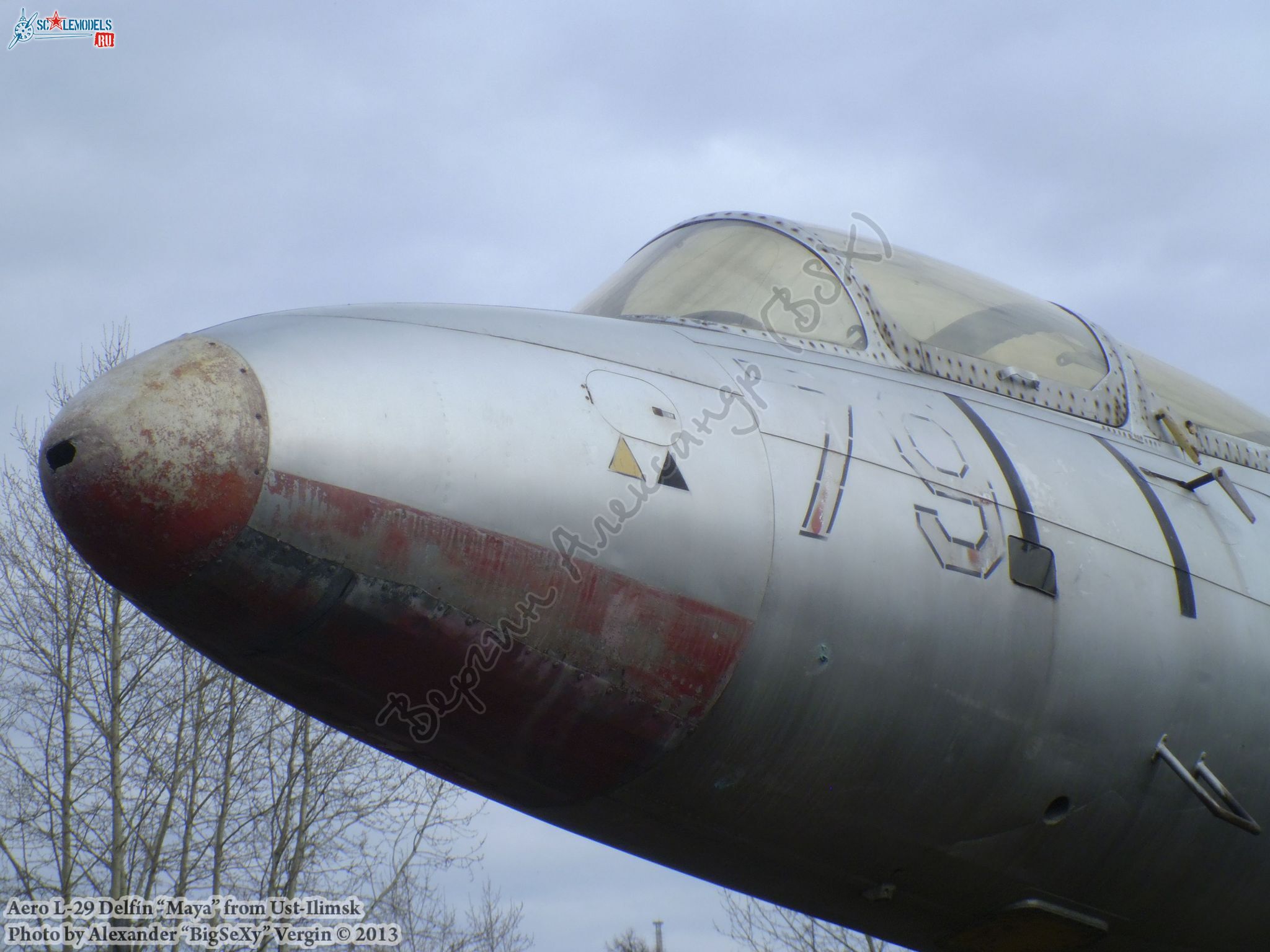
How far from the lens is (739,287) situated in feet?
16.3

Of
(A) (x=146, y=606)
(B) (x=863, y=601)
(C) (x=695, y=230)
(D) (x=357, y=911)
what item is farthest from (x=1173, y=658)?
(D) (x=357, y=911)

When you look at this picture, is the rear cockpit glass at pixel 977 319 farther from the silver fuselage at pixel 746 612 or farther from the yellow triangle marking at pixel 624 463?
the yellow triangle marking at pixel 624 463


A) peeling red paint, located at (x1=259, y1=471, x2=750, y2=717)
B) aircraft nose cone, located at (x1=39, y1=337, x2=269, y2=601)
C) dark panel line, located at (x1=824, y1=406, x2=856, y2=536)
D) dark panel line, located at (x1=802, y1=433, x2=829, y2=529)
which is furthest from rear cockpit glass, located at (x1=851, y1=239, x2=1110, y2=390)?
aircraft nose cone, located at (x1=39, y1=337, x2=269, y2=601)

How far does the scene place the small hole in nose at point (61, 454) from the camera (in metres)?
3.26

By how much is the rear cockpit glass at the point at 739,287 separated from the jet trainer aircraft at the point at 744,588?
0.07 ft

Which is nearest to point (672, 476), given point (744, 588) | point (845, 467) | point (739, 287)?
point (744, 588)

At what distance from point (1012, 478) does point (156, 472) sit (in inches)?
107

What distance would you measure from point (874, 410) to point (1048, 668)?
1.00 meters

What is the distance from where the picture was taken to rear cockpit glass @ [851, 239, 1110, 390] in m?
5.04

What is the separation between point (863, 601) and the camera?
382 centimetres

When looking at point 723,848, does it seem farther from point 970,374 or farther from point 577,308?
point 577,308

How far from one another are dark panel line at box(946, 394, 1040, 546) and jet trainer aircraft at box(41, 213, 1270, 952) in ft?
0.08

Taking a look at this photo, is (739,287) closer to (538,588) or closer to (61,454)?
(538,588)

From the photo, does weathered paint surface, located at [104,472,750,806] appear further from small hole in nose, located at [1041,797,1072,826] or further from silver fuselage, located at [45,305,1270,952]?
small hole in nose, located at [1041,797,1072,826]
